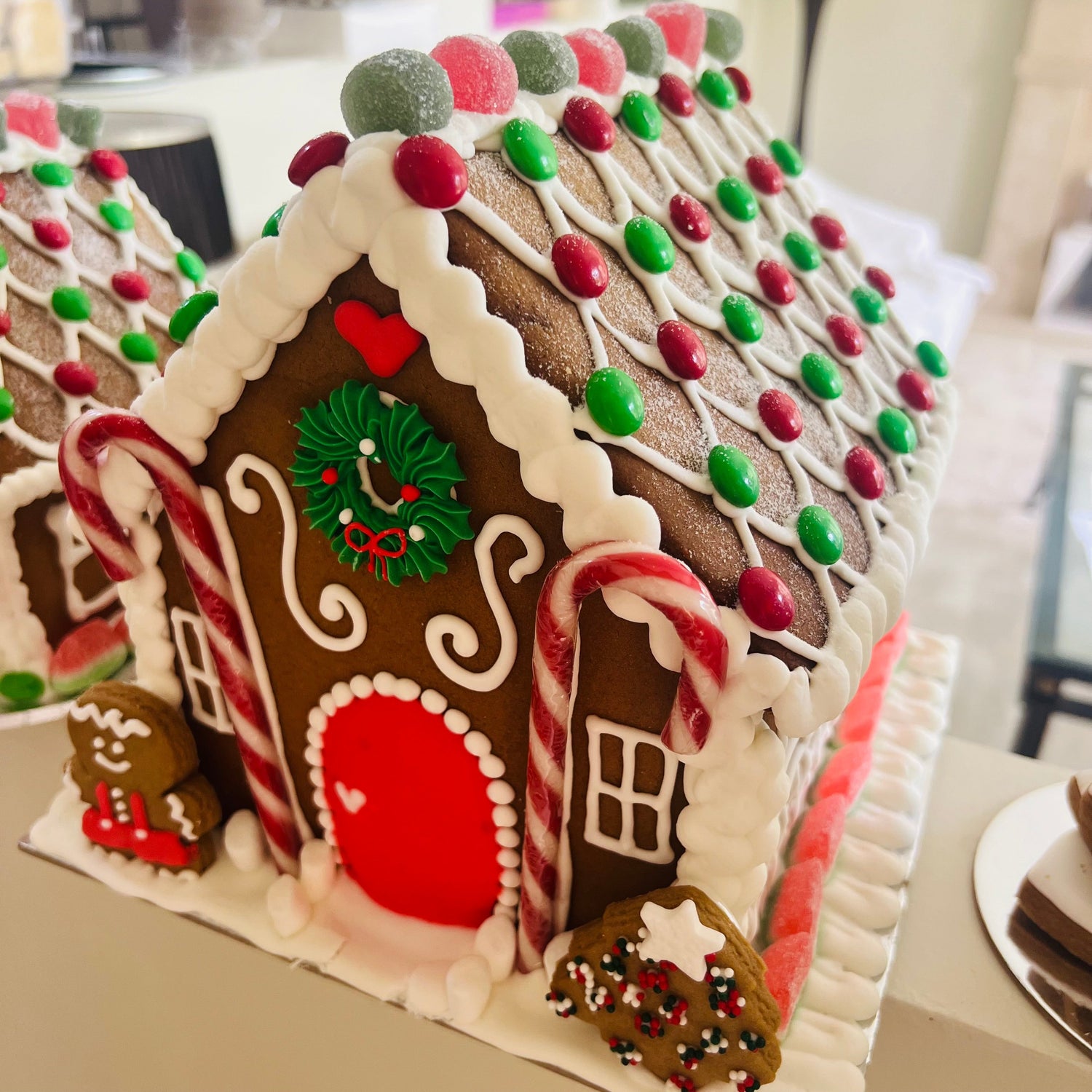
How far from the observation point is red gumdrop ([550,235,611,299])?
0.71m

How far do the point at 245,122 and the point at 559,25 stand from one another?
60.0 inches

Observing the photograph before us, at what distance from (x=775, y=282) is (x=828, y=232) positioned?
23cm

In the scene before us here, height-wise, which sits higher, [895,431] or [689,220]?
[689,220]

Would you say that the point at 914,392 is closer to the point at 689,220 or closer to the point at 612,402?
the point at 689,220

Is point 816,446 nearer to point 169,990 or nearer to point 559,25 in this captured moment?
point 169,990

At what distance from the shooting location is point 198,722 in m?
1.01

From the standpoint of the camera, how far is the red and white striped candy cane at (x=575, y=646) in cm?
68

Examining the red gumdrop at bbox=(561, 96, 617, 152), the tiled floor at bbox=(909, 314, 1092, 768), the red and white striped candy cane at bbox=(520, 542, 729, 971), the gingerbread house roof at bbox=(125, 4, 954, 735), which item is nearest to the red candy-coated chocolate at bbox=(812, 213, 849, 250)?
the gingerbread house roof at bbox=(125, 4, 954, 735)

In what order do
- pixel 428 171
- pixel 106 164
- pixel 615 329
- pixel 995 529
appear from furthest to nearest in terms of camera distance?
pixel 995 529, pixel 106 164, pixel 615 329, pixel 428 171

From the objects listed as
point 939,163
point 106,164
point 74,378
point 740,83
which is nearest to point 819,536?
point 740,83

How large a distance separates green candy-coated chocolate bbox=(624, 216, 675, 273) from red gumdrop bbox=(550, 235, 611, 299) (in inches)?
3.5

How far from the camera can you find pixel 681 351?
0.76 m

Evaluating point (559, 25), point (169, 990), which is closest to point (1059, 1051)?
point (169, 990)

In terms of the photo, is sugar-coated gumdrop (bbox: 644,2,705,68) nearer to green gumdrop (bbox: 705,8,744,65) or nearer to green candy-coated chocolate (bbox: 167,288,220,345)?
green gumdrop (bbox: 705,8,744,65)
